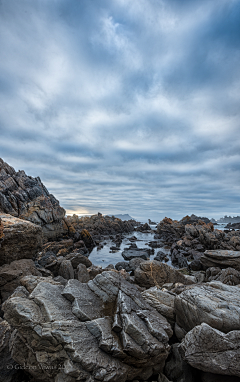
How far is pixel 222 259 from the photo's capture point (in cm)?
1577

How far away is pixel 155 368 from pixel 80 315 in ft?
8.33

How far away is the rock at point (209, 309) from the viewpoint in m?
5.06

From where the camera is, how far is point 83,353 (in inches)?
155

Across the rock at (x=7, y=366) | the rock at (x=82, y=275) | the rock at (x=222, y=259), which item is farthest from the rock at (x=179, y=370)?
the rock at (x=222, y=259)

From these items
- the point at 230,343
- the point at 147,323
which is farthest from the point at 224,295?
the point at 147,323

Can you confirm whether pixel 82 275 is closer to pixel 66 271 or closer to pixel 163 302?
pixel 66 271

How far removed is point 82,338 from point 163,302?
414cm

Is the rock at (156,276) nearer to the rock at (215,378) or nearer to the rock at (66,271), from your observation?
the rock at (66,271)

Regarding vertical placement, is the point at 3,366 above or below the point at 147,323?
below

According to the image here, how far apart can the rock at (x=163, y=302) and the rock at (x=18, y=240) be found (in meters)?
7.64

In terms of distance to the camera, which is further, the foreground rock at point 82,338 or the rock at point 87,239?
the rock at point 87,239

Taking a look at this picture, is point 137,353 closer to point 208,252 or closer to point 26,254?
point 26,254

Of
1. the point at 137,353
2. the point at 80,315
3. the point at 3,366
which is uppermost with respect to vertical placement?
the point at 80,315

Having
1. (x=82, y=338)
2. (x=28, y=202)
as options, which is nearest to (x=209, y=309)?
(x=82, y=338)
